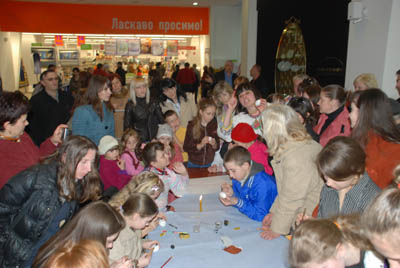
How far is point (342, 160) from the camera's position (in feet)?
6.26

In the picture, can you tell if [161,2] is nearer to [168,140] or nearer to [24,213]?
[168,140]

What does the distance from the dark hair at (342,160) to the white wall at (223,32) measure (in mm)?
11788

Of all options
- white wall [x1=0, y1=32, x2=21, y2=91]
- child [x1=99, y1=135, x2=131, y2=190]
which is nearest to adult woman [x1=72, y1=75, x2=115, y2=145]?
child [x1=99, y1=135, x2=131, y2=190]

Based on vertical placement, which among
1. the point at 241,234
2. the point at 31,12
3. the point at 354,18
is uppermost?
the point at 31,12

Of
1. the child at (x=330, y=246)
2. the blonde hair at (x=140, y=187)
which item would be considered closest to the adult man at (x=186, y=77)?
the blonde hair at (x=140, y=187)

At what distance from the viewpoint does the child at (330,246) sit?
1.50 metres

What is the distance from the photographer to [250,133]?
333 centimetres

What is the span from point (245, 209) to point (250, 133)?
91 centimetres

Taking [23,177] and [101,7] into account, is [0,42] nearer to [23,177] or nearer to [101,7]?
[101,7]

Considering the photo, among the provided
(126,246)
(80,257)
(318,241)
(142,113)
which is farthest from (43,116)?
(318,241)

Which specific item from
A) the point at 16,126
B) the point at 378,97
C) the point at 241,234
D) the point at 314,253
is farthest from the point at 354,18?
the point at 16,126

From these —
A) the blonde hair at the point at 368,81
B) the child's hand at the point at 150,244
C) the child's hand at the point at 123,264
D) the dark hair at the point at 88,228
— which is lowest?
the child's hand at the point at 150,244

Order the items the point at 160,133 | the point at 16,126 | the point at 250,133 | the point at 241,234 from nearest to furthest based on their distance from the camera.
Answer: the point at 241,234
the point at 16,126
the point at 250,133
the point at 160,133

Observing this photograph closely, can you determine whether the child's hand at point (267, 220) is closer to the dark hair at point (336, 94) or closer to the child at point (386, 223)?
the child at point (386, 223)
